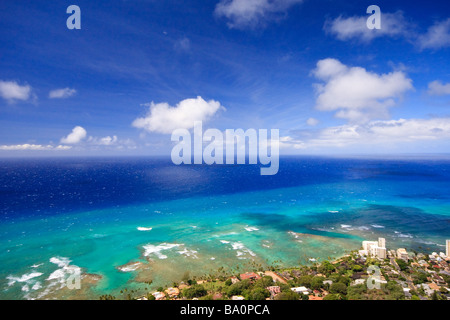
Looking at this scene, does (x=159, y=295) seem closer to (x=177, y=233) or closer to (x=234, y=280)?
(x=234, y=280)

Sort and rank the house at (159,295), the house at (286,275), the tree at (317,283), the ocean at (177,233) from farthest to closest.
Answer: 1. the ocean at (177,233)
2. the house at (286,275)
3. the tree at (317,283)
4. the house at (159,295)

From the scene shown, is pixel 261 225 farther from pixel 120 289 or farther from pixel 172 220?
pixel 120 289

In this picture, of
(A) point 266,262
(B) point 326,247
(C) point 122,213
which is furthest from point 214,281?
(C) point 122,213

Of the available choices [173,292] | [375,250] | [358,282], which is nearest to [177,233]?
[173,292]

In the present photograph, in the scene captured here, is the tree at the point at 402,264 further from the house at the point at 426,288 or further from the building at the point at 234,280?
the building at the point at 234,280

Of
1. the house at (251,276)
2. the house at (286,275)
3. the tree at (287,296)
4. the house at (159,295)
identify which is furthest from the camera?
the house at (286,275)

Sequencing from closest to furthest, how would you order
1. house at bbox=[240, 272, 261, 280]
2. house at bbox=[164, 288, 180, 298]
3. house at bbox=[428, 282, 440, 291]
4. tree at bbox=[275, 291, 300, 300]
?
tree at bbox=[275, 291, 300, 300]
house at bbox=[164, 288, 180, 298]
house at bbox=[428, 282, 440, 291]
house at bbox=[240, 272, 261, 280]

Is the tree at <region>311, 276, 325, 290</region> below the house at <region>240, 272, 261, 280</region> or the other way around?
the other way around

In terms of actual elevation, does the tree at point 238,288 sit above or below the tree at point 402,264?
above

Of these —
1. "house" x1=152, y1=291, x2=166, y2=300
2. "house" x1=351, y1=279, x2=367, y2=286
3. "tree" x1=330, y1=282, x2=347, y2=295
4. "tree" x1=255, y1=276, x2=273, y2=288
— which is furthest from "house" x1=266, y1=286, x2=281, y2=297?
"house" x1=152, y1=291, x2=166, y2=300

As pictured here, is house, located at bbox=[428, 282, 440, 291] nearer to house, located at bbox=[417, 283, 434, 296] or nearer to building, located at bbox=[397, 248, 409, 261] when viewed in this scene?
house, located at bbox=[417, 283, 434, 296]

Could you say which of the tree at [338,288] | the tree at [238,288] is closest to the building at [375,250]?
the tree at [338,288]

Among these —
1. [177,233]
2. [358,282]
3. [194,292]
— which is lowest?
[177,233]
